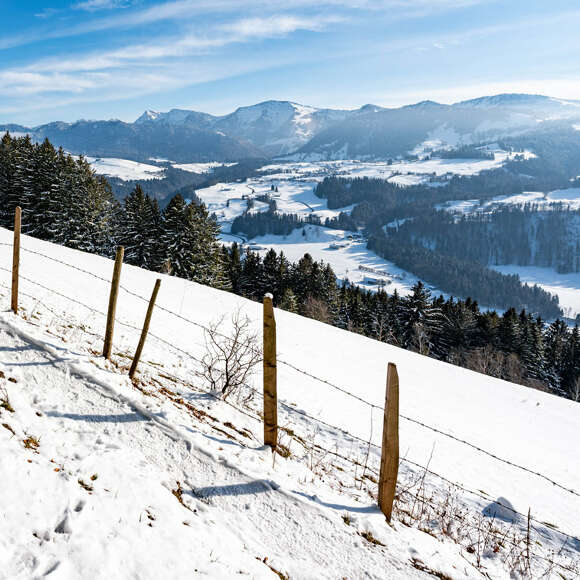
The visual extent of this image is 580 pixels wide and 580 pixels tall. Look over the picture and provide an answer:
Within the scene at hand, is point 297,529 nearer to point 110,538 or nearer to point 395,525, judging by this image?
point 395,525

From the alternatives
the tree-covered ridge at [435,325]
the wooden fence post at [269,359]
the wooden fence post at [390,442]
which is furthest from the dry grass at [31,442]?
the tree-covered ridge at [435,325]

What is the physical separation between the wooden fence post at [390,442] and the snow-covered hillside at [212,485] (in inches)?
11.0

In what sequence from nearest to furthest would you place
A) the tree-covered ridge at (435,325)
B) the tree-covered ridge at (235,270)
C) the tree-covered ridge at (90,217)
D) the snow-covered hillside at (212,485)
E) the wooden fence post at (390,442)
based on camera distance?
1. the snow-covered hillside at (212,485)
2. the wooden fence post at (390,442)
3. the tree-covered ridge at (90,217)
4. the tree-covered ridge at (235,270)
5. the tree-covered ridge at (435,325)

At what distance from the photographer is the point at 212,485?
183 inches

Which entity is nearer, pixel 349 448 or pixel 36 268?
pixel 349 448

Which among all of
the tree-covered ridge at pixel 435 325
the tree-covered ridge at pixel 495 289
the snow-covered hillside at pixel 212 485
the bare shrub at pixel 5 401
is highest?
the bare shrub at pixel 5 401

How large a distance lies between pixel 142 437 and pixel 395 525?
11.1ft

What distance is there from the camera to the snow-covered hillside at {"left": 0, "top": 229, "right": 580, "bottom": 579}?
11.8ft

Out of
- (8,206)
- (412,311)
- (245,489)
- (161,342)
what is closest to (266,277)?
(412,311)

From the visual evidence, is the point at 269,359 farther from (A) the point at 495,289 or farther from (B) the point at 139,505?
(A) the point at 495,289

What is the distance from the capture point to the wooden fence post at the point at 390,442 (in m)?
4.62

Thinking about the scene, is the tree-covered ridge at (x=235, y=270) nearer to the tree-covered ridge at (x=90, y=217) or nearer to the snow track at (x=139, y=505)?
the tree-covered ridge at (x=90, y=217)

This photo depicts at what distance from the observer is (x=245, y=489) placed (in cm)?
466

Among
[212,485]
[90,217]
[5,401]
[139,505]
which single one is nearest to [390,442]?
[212,485]
